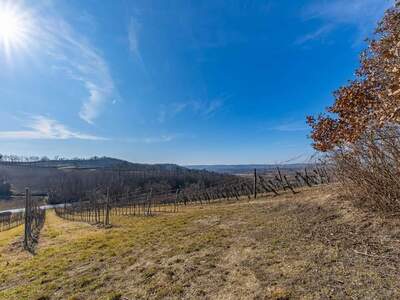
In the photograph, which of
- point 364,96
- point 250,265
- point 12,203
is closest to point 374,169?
point 364,96

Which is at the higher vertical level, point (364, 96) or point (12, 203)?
point (364, 96)

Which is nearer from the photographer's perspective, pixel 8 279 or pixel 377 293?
pixel 377 293

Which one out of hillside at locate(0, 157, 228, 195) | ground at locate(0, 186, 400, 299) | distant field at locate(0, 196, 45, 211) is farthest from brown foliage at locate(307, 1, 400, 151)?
distant field at locate(0, 196, 45, 211)

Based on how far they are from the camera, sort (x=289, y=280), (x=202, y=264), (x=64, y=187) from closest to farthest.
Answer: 1. (x=289, y=280)
2. (x=202, y=264)
3. (x=64, y=187)

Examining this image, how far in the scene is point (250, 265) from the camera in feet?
15.7

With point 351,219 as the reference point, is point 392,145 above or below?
above

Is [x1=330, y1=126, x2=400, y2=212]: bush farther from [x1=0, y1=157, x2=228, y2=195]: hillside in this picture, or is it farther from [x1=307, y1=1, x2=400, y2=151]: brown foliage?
[x1=0, y1=157, x2=228, y2=195]: hillside

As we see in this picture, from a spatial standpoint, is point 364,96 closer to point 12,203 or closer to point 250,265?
point 250,265

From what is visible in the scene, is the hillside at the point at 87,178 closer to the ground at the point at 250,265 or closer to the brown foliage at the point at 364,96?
the ground at the point at 250,265

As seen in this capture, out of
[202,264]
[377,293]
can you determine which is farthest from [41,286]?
[377,293]

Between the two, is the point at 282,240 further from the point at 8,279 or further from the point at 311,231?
the point at 8,279

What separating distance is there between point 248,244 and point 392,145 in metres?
3.95

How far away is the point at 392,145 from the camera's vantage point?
496 centimetres

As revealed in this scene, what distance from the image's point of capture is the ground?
3.58 metres
